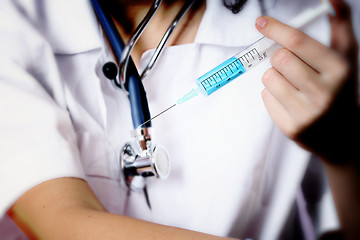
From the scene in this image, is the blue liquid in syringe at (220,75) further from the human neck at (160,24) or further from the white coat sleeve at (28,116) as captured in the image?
the white coat sleeve at (28,116)

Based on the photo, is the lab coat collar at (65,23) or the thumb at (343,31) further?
the lab coat collar at (65,23)

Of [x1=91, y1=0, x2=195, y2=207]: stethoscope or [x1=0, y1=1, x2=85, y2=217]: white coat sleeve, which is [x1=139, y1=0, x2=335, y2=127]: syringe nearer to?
[x1=91, y1=0, x2=195, y2=207]: stethoscope

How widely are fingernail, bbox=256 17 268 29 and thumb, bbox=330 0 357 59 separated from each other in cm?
11

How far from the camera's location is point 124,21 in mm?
567

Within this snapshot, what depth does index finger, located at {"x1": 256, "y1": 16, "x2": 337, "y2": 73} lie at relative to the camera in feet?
1.56

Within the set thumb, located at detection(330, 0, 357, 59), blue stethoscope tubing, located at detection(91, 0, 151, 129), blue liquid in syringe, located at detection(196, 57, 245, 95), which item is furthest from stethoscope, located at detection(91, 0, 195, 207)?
thumb, located at detection(330, 0, 357, 59)

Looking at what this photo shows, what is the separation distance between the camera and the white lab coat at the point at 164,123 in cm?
54

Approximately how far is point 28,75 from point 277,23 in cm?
48

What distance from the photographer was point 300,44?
0.49 m

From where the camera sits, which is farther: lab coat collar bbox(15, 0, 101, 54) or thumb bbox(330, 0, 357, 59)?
lab coat collar bbox(15, 0, 101, 54)

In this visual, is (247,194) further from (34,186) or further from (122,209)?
(34,186)

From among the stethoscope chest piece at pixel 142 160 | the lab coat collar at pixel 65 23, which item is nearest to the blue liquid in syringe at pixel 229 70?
the stethoscope chest piece at pixel 142 160

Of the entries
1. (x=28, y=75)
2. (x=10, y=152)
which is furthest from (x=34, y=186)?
(x=28, y=75)

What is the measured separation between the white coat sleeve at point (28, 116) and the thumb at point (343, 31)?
500mm
